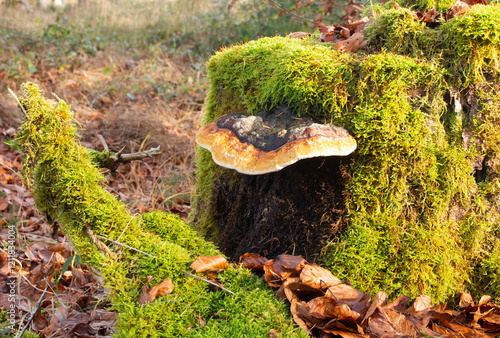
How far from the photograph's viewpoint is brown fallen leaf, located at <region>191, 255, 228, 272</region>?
2363 mm

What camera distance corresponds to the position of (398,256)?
2750 millimetres

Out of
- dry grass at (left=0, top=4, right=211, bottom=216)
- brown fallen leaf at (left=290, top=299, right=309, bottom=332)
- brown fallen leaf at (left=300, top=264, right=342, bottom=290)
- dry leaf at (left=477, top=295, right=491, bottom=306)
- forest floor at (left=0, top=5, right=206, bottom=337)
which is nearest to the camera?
brown fallen leaf at (left=290, top=299, right=309, bottom=332)

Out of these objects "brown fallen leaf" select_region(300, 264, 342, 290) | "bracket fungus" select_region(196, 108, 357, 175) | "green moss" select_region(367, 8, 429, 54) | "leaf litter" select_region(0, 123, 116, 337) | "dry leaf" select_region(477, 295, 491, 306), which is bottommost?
"leaf litter" select_region(0, 123, 116, 337)

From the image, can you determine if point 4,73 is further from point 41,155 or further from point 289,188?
point 289,188

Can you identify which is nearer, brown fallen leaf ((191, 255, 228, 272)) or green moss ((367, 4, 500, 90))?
brown fallen leaf ((191, 255, 228, 272))

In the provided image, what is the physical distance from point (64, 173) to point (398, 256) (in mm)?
2580

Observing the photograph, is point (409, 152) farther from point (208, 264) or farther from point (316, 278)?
point (208, 264)

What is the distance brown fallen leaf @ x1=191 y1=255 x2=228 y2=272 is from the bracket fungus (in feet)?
2.25

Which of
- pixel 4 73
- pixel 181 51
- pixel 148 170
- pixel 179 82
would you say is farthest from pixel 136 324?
pixel 181 51

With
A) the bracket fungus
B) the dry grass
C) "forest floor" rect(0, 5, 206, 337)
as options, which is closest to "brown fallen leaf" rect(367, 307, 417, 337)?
the bracket fungus

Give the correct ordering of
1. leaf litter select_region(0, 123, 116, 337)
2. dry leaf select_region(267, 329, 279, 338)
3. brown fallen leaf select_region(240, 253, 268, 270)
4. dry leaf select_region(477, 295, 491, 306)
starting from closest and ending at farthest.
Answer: dry leaf select_region(267, 329, 279, 338) → brown fallen leaf select_region(240, 253, 268, 270) → dry leaf select_region(477, 295, 491, 306) → leaf litter select_region(0, 123, 116, 337)

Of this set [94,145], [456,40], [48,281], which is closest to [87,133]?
[94,145]

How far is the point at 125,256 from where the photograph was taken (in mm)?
2383

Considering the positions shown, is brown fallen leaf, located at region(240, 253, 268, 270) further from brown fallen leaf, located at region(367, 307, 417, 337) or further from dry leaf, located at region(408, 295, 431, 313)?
dry leaf, located at region(408, 295, 431, 313)
